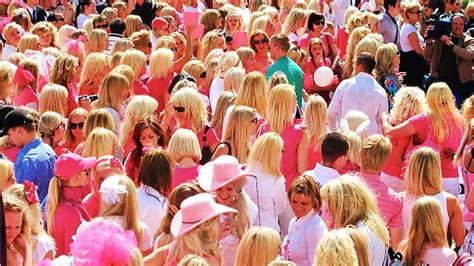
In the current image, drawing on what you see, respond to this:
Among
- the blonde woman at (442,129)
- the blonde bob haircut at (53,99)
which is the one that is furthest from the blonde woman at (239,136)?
the blonde bob haircut at (53,99)

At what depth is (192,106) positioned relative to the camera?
29.7 feet

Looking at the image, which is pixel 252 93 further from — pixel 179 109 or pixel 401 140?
pixel 401 140

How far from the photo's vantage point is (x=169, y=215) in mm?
6406

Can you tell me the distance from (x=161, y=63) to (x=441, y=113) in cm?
344

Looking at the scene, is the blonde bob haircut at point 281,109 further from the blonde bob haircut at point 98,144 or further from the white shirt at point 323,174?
the blonde bob haircut at point 98,144

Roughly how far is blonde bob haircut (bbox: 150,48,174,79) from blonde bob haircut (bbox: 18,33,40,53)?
6.41 feet

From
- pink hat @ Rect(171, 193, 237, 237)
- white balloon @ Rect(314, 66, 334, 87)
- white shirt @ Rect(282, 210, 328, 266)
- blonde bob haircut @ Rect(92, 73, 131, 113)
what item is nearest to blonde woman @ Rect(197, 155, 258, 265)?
white shirt @ Rect(282, 210, 328, 266)

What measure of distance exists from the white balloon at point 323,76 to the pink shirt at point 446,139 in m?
2.88

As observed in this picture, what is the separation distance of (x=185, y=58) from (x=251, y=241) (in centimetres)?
663

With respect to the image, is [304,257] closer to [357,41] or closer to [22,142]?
[22,142]

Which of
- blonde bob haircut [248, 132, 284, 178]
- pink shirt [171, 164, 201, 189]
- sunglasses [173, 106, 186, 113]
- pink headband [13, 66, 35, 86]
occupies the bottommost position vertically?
pink headband [13, 66, 35, 86]

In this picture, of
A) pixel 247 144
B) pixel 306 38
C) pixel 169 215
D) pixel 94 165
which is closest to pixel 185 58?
pixel 306 38

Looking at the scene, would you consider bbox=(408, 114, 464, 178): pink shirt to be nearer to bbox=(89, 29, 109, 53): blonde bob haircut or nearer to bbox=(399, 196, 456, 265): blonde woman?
bbox=(399, 196, 456, 265): blonde woman

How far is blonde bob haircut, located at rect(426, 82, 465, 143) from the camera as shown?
29.0ft
